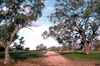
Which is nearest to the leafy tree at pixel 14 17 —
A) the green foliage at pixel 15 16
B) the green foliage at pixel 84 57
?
the green foliage at pixel 15 16

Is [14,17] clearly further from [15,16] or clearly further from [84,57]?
[84,57]

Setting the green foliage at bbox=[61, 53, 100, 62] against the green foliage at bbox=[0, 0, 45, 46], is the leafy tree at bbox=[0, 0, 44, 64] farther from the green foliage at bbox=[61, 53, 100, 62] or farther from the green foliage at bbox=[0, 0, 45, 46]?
the green foliage at bbox=[61, 53, 100, 62]

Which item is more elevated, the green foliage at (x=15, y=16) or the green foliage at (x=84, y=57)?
the green foliage at (x=15, y=16)

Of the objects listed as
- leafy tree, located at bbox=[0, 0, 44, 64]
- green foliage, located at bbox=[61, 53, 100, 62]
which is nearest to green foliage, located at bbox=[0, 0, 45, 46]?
leafy tree, located at bbox=[0, 0, 44, 64]

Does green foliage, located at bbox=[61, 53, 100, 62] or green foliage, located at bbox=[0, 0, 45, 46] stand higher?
green foliage, located at bbox=[0, 0, 45, 46]

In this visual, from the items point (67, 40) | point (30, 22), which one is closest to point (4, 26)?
point (30, 22)

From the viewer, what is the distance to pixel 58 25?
27156 millimetres

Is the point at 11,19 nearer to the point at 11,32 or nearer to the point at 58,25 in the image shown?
the point at 11,32

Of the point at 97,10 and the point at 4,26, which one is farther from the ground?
the point at 97,10

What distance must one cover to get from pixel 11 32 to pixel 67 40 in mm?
16604

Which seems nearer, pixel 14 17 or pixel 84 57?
pixel 14 17

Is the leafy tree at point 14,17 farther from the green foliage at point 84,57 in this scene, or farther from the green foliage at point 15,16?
the green foliage at point 84,57

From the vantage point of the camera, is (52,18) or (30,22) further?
(52,18)

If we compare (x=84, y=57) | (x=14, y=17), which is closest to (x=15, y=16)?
(x=14, y=17)
